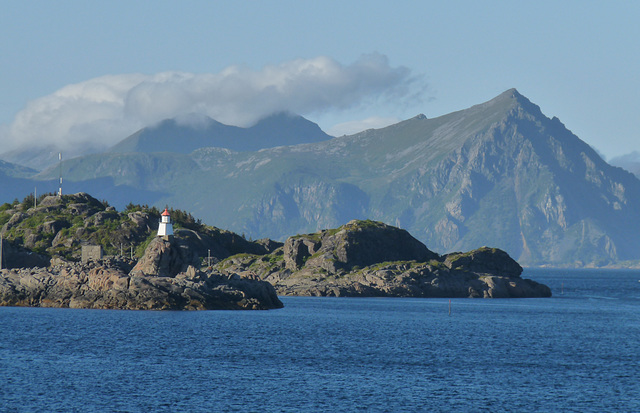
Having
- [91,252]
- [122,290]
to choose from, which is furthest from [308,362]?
[91,252]

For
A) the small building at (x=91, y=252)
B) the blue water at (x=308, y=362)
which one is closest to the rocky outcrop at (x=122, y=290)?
the blue water at (x=308, y=362)

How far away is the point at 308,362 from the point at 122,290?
58.1 m

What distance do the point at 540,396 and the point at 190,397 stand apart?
27.3 m

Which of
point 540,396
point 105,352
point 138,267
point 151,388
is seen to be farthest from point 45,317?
point 540,396

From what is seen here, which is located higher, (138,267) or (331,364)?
(138,267)

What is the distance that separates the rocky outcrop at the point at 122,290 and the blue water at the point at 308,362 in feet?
16.0

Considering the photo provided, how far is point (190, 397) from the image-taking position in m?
68.8

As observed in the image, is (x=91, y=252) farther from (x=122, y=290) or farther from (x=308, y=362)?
(x=308, y=362)

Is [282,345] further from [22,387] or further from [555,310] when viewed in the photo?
[555,310]

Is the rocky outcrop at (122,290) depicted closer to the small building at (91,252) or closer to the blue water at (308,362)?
the blue water at (308,362)

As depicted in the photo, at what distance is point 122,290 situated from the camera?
138875mm

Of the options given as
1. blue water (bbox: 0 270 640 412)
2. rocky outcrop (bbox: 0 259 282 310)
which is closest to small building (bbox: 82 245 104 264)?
rocky outcrop (bbox: 0 259 282 310)

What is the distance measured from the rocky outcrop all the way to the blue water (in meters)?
4.88

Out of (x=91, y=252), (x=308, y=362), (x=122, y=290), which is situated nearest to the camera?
(x=308, y=362)
